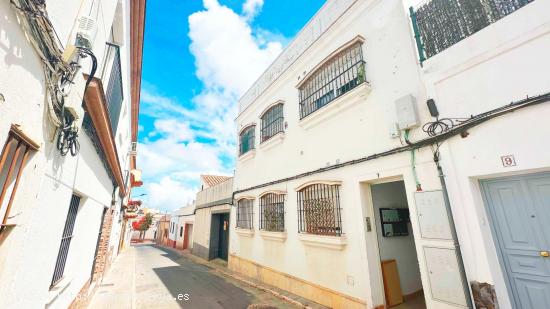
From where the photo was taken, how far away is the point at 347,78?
6.13 m

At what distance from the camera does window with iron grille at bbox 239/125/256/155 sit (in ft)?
35.8

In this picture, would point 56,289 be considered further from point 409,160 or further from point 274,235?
point 409,160

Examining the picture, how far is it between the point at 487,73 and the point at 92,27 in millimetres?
5401

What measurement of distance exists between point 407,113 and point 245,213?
7.93 metres

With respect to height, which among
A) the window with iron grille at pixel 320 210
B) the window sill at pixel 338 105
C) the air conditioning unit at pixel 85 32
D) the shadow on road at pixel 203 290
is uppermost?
the window sill at pixel 338 105

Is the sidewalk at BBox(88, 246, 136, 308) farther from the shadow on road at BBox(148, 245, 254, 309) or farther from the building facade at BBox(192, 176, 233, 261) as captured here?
the building facade at BBox(192, 176, 233, 261)

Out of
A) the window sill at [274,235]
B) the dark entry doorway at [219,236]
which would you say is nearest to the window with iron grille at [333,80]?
the window sill at [274,235]

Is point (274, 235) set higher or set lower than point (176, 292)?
higher

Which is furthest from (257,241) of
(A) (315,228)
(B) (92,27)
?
(B) (92,27)

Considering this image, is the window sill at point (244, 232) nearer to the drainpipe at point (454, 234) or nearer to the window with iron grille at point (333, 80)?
the window with iron grille at point (333, 80)

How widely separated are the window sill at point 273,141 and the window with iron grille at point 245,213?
255cm

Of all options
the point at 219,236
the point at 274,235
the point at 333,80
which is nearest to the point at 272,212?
the point at 274,235

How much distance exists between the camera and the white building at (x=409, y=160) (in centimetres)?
318

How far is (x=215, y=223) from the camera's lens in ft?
49.3
